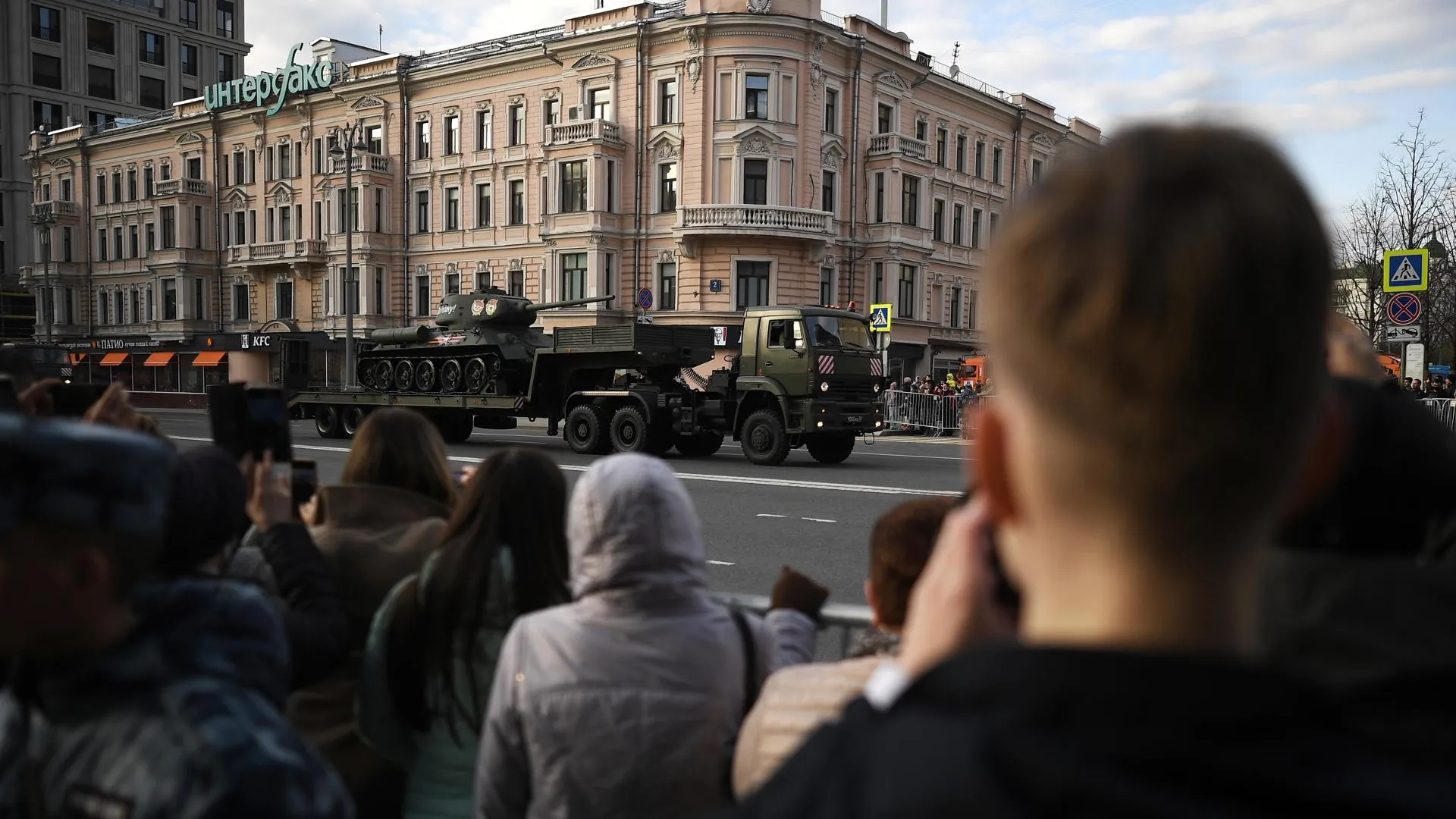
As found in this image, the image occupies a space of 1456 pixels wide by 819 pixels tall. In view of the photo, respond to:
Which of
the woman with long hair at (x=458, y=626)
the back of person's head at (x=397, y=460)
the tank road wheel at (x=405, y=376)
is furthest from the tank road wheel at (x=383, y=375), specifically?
the woman with long hair at (x=458, y=626)

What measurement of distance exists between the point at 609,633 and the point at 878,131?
1594 inches

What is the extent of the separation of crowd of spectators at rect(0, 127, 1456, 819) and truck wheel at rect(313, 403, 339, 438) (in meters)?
22.9

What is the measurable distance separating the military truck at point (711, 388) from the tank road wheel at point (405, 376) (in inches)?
133

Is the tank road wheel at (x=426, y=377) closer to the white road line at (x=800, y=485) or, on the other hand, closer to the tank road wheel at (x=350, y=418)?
the tank road wheel at (x=350, y=418)

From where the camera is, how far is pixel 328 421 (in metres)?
24.3

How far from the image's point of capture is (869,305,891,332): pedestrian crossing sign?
2228 centimetres

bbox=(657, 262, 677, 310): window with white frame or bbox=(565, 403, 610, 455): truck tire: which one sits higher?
bbox=(657, 262, 677, 310): window with white frame

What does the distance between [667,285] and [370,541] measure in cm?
3660

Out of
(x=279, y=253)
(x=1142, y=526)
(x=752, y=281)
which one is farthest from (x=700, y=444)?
(x=279, y=253)

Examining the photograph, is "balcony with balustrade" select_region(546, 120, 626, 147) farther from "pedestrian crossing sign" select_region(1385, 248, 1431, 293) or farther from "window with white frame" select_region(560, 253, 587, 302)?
"pedestrian crossing sign" select_region(1385, 248, 1431, 293)

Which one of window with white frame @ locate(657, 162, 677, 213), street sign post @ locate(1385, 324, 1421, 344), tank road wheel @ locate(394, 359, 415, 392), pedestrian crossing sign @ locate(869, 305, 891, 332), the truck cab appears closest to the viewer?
street sign post @ locate(1385, 324, 1421, 344)

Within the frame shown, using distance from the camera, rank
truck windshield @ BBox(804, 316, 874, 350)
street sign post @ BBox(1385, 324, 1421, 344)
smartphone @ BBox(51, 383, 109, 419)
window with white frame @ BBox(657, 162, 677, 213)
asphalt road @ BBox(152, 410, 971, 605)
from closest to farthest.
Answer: smartphone @ BBox(51, 383, 109, 419)
asphalt road @ BBox(152, 410, 971, 605)
street sign post @ BBox(1385, 324, 1421, 344)
truck windshield @ BBox(804, 316, 874, 350)
window with white frame @ BBox(657, 162, 677, 213)

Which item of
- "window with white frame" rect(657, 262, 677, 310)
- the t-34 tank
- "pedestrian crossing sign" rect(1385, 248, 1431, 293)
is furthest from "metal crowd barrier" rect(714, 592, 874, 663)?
"window with white frame" rect(657, 262, 677, 310)

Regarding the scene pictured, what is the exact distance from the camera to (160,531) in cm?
142
